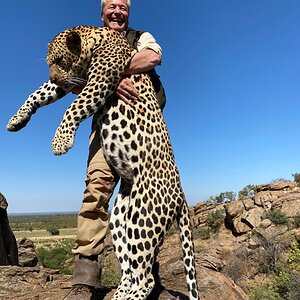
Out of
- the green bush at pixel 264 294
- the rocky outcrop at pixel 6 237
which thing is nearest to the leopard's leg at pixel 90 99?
the rocky outcrop at pixel 6 237

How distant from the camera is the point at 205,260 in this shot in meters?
6.00

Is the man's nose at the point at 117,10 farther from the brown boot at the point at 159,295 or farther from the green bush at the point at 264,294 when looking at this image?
the green bush at the point at 264,294

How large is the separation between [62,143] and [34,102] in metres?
1.01

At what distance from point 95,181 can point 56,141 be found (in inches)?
26.8

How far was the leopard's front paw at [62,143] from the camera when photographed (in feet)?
10.6

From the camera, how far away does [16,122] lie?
3951 millimetres

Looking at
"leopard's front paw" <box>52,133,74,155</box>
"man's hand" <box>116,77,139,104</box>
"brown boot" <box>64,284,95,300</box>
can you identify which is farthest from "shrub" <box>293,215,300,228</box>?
"leopard's front paw" <box>52,133,74,155</box>

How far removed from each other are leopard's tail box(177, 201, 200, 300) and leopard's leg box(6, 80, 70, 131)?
168cm

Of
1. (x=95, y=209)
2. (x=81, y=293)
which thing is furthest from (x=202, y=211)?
(x=95, y=209)

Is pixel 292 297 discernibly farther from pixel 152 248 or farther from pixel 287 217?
pixel 152 248

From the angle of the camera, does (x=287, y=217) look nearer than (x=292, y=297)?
No

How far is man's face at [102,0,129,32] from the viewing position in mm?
3971

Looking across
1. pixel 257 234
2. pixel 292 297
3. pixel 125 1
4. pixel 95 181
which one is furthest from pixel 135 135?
pixel 257 234

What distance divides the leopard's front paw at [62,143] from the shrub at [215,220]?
23.9 m
